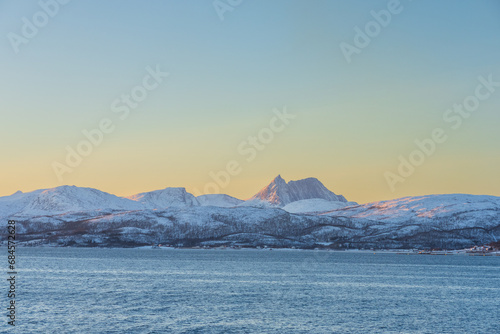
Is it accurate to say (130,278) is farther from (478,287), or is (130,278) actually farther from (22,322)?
(478,287)

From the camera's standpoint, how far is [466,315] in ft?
347

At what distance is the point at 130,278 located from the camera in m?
172

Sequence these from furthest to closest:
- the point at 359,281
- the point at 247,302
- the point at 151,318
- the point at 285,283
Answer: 1. the point at 359,281
2. the point at 285,283
3. the point at 247,302
4. the point at 151,318

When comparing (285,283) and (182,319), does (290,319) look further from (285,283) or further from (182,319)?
(285,283)

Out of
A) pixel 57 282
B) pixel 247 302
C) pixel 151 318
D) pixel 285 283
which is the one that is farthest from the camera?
pixel 285 283

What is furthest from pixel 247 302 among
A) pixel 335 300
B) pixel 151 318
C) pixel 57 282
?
pixel 57 282

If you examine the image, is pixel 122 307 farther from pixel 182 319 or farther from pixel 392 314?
pixel 392 314

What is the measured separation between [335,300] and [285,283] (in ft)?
139

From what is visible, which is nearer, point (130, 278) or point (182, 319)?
point (182, 319)

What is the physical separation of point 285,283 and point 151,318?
7731 centimetres

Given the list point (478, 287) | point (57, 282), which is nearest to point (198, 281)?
point (57, 282)

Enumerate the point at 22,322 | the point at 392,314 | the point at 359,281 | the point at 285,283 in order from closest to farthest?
the point at 22,322, the point at 392,314, the point at 285,283, the point at 359,281

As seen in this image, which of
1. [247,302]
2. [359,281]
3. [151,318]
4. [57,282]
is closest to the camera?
[151,318]

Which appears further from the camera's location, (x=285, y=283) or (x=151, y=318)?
(x=285, y=283)
